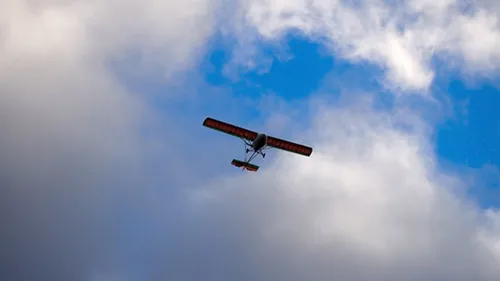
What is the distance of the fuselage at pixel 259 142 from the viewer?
127625 millimetres

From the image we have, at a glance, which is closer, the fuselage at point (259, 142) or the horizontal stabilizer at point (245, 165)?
the fuselage at point (259, 142)

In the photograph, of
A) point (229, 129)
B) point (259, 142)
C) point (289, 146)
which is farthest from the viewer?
point (289, 146)

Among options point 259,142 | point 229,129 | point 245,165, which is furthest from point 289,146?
point 229,129

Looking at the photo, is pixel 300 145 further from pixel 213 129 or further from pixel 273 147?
pixel 213 129

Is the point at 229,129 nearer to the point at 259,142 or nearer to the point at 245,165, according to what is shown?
the point at 259,142

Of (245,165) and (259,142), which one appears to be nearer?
(259,142)

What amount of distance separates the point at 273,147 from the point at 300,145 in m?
6.37

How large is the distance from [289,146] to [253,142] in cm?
1041

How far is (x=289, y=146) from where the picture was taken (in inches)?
5369

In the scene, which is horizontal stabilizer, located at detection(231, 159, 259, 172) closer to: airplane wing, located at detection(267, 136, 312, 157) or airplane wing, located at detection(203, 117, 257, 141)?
airplane wing, located at detection(267, 136, 312, 157)

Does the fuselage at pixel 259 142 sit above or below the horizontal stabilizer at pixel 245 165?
below

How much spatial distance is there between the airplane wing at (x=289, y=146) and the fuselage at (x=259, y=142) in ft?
12.2

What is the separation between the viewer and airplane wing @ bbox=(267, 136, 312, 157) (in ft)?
437

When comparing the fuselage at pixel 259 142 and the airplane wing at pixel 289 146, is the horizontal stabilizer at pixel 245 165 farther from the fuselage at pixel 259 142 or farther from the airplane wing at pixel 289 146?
the fuselage at pixel 259 142
